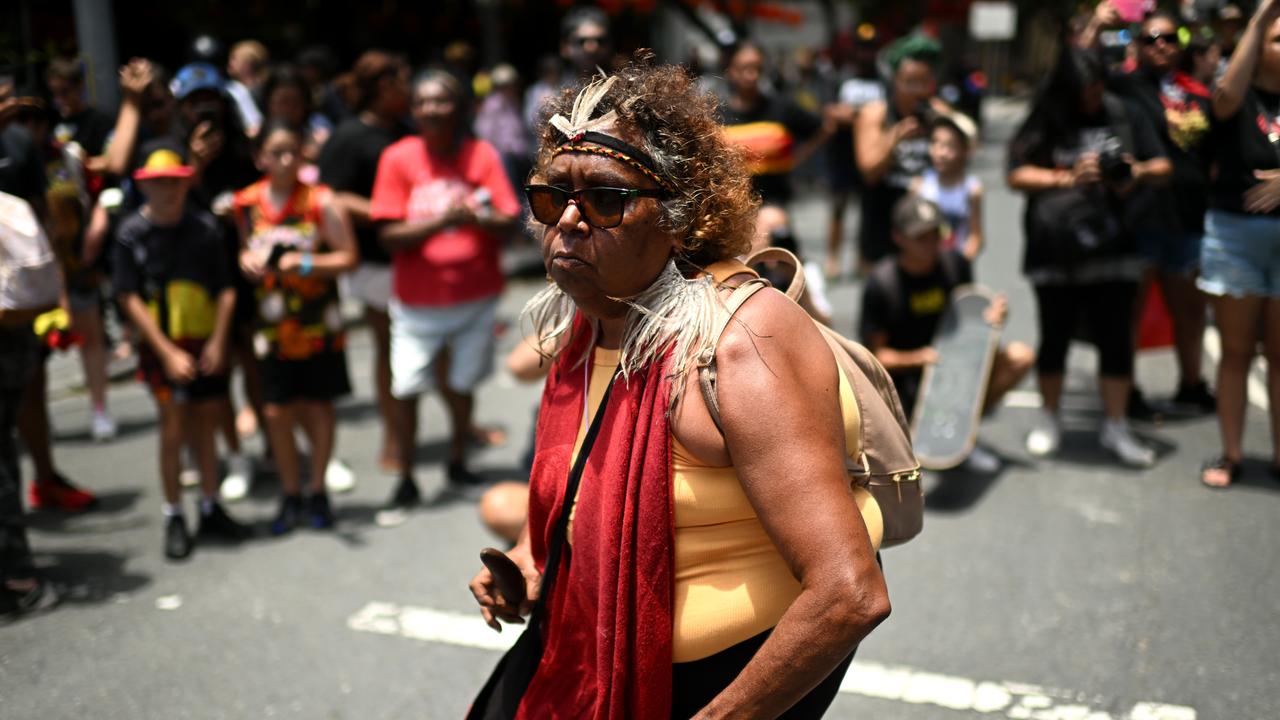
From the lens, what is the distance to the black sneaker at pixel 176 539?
4.77 metres

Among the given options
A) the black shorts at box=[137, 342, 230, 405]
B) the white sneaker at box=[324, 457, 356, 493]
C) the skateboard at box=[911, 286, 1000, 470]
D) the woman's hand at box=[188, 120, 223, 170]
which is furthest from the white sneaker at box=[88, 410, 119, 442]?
the skateboard at box=[911, 286, 1000, 470]

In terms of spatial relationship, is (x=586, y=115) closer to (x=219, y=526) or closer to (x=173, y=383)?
(x=173, y=383)

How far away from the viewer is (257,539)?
505cm

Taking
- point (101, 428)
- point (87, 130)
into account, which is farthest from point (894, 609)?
point (87, 130)

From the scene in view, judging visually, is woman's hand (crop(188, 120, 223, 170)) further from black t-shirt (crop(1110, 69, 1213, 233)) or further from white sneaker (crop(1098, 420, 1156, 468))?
white sneaker (crop(1098, 420, 1156, 468))

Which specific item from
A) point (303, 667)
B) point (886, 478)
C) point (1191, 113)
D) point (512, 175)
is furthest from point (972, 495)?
point (512, 175)

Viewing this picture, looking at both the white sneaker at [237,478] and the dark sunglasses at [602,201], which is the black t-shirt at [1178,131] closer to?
the dark sunglasses at [602,201]

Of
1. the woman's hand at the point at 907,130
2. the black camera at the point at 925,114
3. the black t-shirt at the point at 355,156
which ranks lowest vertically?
the woman's hand at the point at 907,130

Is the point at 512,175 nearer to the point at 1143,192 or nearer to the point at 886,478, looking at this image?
the point at 1143,192

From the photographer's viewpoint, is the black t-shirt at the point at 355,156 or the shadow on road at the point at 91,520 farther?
the black t-shirt at the point at 355,156

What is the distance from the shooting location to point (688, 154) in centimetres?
189

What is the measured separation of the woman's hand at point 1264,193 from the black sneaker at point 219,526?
15.2 ft

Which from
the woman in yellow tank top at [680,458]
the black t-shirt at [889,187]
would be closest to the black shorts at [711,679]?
the woman in yellow tank top at [680,458]

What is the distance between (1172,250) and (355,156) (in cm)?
447
